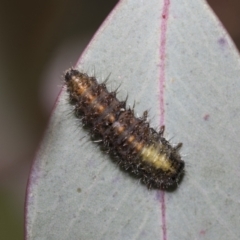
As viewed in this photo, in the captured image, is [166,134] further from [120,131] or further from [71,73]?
[71,73]

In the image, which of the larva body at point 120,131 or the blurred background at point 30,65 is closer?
the larva body at point 120,131

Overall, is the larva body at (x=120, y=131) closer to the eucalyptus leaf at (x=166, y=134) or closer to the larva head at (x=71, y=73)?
the larva head at (x=71, y=73)

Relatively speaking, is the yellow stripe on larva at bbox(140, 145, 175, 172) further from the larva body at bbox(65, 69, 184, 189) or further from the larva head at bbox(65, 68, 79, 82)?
the larva head at bbox(65, 68, 79, 82)

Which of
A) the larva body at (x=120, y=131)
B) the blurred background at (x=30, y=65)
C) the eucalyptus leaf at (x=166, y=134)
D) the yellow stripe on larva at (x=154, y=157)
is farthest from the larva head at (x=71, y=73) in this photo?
the blurred background at (x=30, y=65)

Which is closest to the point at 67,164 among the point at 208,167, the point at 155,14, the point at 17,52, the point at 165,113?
the point at 165,113

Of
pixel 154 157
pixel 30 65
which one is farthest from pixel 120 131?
pixel 30 65

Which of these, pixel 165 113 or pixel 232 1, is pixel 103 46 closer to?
pixel 165 113
